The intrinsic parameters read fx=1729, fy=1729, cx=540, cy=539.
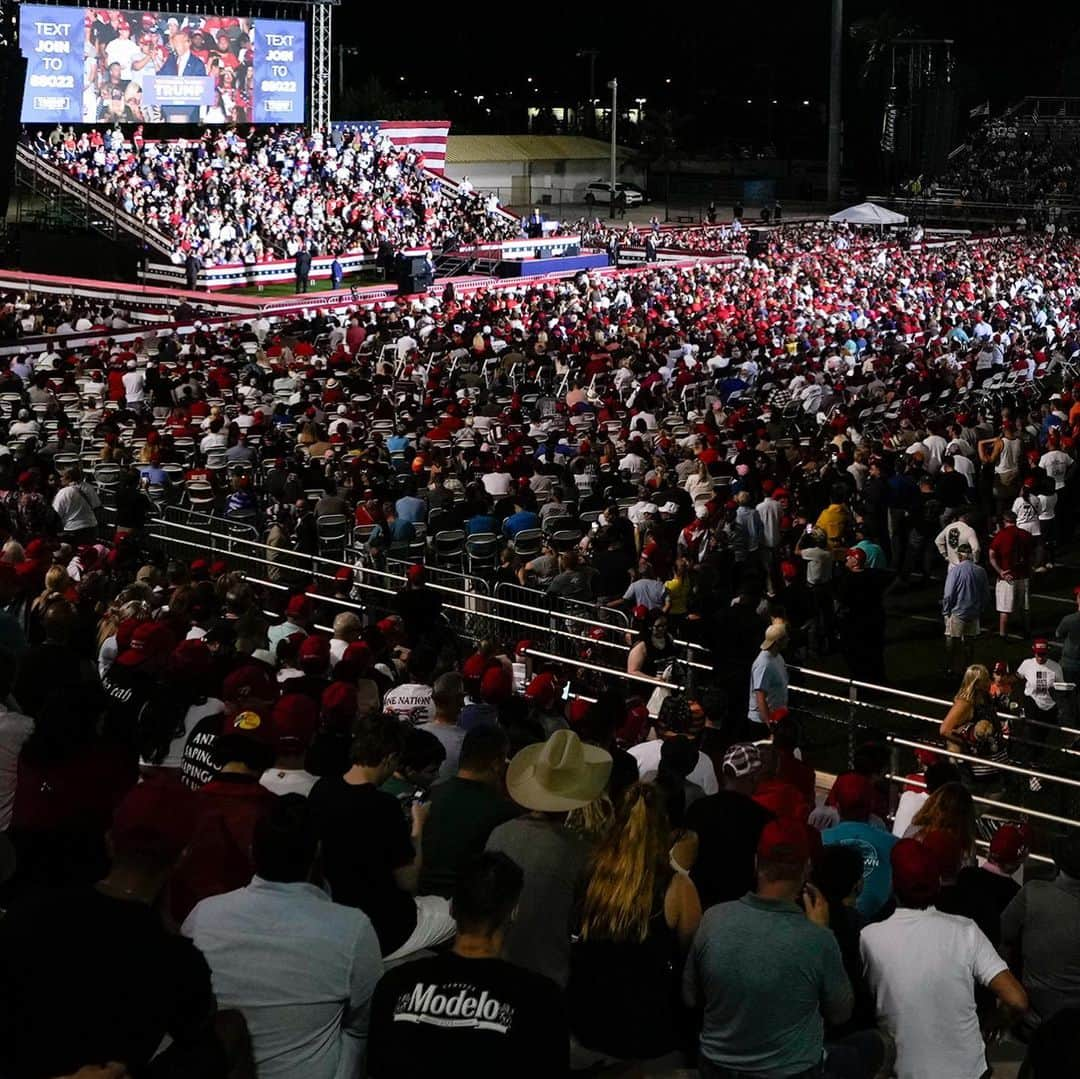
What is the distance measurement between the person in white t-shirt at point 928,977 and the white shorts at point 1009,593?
31.3 ft

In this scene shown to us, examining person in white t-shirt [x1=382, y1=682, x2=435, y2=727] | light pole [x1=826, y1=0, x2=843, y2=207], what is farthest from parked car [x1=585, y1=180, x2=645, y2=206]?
person in white t-shirt [x1=382, y1=682, x2=435, y2=727]

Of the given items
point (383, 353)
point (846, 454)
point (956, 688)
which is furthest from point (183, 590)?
point (383, 353)

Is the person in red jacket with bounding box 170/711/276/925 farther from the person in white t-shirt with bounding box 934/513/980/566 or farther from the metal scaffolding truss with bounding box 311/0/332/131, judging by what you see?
the metal scaffolding truss with bounding box 311/0/332/131

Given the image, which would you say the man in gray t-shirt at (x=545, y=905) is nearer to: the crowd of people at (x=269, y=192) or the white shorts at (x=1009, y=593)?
the white shorts at (x=1009, y=593)

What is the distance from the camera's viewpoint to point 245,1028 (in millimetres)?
4242

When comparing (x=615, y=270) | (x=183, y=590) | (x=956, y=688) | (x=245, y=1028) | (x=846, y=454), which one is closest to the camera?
(x=245, y=1028)

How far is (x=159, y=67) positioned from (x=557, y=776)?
4013 centimetres

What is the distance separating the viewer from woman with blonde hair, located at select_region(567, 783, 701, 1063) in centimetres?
486

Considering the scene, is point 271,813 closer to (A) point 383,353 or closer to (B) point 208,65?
(A) point 383,353

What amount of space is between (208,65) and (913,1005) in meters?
41.8

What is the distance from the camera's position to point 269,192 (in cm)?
4112

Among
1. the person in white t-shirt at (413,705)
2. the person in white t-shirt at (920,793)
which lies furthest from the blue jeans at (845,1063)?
the person in white t-shirt at (413,705)

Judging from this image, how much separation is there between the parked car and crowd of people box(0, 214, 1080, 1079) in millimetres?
43695

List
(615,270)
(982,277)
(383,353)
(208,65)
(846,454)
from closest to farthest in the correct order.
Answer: (846,454), (383,353), (982,277), (615,270), (208,65)
